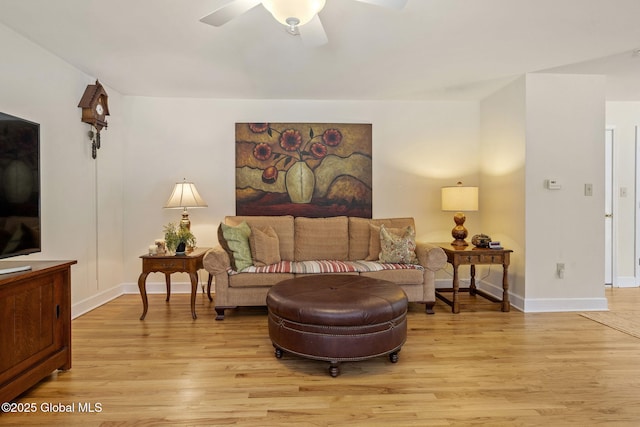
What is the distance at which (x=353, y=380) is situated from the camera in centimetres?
225

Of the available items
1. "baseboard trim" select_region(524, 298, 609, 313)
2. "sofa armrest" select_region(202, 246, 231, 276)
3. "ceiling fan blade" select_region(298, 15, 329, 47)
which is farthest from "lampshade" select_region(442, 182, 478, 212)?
"sofa armrest" select_region(202, 246, 231, 276)

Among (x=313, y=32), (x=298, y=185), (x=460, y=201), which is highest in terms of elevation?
(x=313, y=32)

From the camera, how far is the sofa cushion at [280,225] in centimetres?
407

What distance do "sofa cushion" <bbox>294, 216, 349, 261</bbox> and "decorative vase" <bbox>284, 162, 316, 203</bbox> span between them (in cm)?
46

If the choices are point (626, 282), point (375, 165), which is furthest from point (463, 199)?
point (626, 282)

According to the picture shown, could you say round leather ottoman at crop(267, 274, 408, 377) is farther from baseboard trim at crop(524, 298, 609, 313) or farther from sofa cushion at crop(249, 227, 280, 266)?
baseboard trim at crop(524, 298, 609, 313)

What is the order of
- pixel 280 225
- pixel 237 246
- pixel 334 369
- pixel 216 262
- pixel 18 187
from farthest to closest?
pixel 280 225 < pixel 237 246 < pixel 216 262 < pixel 334 369 < pixel 18 187

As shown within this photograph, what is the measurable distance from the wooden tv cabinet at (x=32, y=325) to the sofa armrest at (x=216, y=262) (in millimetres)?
1184

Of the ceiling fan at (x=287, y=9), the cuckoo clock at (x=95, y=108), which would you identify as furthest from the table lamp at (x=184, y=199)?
the ceiling fan at (x=287, y=9)

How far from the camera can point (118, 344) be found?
9.35 ft

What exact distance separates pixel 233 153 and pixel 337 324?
2.91 meters

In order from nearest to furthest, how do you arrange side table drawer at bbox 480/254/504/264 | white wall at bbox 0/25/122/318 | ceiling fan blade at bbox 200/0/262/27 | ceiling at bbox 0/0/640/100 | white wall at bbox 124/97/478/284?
ceiling fan blade at bbox 200/0/262/27, ceiling at bbox 0/0/640/100, white wall at bbox 0/25/122/318, side table drawer at bbox 480/254/504/264, white wall at bbox 124/97/478/284

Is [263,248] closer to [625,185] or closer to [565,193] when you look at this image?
[565,193]

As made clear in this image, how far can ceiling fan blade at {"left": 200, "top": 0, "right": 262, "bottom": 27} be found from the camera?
6.48ft
